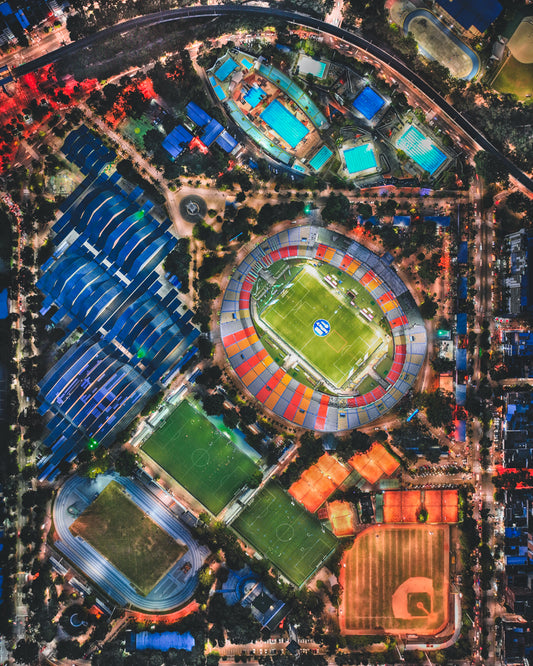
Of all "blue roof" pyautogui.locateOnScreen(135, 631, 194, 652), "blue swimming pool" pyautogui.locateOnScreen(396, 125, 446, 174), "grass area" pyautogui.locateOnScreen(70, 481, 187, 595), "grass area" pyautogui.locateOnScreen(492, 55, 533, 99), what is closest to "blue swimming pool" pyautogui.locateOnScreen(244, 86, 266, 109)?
"blue swimming pool" pyautogui.locateOnScreen(396, 125, 446, 174)

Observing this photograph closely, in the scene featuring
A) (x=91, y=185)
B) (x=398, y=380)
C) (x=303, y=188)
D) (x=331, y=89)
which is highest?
(x=331, y=89)

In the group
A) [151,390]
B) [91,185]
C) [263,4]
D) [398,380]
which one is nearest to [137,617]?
[151,390]

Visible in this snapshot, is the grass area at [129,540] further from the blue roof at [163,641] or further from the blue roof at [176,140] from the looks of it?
the blue roof at [176,140]

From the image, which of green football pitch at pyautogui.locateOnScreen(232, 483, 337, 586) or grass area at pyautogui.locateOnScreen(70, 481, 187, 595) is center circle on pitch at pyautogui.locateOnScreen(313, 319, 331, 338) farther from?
grass area at pyautogui.locateOnScreen(70, 481, 187, 595)

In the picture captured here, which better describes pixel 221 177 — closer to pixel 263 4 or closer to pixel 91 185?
pixel 91 185

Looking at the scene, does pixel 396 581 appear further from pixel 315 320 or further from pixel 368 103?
pixel 368 103
